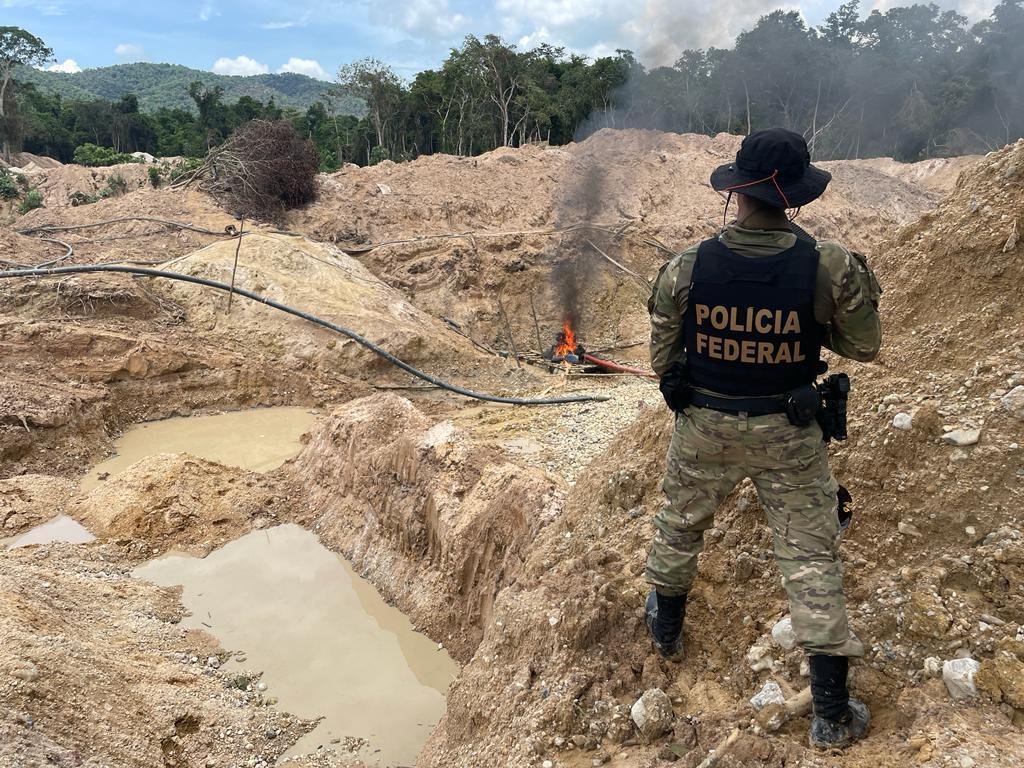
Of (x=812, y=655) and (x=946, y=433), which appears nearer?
(x=812, y=655)

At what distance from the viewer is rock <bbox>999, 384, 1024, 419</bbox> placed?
9.07 ft

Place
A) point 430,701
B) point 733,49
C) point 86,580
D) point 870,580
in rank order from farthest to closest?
point 733,49 < point 86,580 < point 430,701 < point 870,580

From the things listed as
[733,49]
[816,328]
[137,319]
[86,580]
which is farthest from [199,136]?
[816,328]

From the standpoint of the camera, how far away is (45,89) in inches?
3784

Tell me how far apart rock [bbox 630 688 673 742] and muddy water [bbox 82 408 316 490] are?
6249 mm

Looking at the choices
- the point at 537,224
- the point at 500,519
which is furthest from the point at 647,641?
the point at 537,224

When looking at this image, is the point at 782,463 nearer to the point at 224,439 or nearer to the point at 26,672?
the point at 26,672

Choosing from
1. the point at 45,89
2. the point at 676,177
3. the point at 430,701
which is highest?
the point at 45,89

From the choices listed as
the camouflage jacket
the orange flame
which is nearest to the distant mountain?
the orange flame

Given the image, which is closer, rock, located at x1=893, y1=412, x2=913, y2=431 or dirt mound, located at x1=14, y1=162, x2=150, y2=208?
rock, located at x1=893, y1=412, x2=913, y2=431

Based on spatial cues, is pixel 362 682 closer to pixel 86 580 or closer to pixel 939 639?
pixel 86 580

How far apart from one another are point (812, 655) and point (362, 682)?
3.39 meters

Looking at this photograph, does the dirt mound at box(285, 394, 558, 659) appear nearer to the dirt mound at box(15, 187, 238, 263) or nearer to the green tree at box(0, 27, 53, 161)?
the dirt mound at box(15, 187, 238, 263)

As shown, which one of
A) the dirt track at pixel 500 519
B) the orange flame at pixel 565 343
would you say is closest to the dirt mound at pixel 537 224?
the orange flame at pixel 565 343
